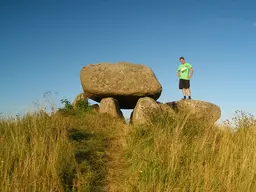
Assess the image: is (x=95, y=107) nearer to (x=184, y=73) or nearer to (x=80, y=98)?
(x=80, y=98)

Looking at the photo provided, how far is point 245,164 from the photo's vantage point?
18.4ft

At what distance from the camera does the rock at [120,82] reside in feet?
46.1

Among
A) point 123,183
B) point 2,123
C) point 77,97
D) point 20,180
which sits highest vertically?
point 77,97

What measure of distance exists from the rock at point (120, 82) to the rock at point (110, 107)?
33 cm

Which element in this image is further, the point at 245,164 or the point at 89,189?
the point at 245,164

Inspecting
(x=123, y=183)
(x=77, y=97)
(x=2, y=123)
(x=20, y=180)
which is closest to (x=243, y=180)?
(x=123, y=183)

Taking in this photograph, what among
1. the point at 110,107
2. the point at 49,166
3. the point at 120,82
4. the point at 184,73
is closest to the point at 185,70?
the point at 184,73

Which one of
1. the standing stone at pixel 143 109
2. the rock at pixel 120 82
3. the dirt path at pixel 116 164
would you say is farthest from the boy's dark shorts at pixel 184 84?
the dirt path at pixel 116 164

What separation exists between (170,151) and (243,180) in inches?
56.9

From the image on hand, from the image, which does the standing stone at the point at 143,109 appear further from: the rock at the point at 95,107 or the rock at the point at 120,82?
the rock at the point at 95,107

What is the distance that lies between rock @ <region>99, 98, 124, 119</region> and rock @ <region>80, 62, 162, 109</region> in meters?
0.33

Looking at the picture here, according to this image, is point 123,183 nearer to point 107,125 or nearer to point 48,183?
point 48,183

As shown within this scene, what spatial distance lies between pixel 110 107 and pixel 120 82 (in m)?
1.33

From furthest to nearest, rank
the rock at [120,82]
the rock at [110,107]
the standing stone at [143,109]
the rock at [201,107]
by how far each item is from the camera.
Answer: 1. the rock at [201,107]
2. the rock at [120,82]
3. the rock at [110,107]
4. the standing stone at [143,109]
